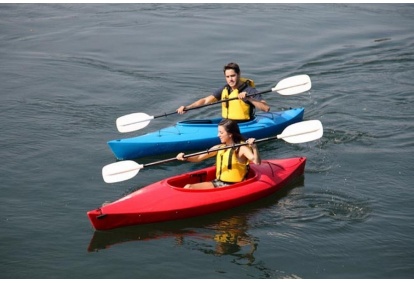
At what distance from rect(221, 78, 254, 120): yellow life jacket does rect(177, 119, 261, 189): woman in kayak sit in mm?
1361

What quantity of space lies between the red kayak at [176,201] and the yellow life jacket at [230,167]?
9 cm

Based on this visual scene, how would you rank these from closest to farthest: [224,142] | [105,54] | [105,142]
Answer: [224,142], [105,142], [105,54]

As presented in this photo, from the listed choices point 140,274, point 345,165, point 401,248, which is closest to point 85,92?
point 345,165

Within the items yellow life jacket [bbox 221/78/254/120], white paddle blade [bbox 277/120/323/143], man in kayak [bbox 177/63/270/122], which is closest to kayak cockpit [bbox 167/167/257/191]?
white paddle blade [bbox 277/120/323/143]

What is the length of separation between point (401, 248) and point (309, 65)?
6.62m

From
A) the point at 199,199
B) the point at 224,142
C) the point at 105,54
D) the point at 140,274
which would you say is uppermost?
the point at 105,54

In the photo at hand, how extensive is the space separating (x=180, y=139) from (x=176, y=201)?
6.26 ft

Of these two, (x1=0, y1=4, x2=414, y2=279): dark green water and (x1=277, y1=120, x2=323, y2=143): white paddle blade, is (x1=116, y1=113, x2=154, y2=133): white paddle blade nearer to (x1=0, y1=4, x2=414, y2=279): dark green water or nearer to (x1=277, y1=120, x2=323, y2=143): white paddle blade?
(x1=0, y1=4, x2=414, y2=279): dark green water

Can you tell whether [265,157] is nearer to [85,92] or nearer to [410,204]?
[410,204]

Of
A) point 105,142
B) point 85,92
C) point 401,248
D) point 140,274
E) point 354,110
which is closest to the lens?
point 140,274

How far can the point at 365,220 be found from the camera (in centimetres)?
711

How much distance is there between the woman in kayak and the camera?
700 cm

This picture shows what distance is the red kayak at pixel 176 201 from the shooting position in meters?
6.79

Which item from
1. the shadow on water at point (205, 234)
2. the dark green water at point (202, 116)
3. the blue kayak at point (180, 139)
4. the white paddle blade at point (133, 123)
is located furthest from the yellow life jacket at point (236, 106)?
the shadow on water at point (205, 234)
